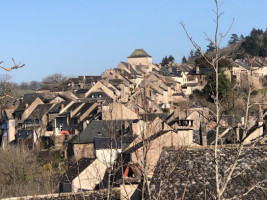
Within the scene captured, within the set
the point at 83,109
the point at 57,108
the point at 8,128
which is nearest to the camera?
the point at 83,109

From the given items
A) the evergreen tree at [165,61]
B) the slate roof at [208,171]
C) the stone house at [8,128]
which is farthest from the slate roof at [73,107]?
the evergreen tree at [165,61]

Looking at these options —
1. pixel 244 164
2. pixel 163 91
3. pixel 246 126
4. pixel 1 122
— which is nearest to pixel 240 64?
pixel 163 91

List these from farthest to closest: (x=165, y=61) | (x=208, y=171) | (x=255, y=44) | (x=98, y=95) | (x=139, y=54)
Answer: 1. (x=165, y=61)
2. (x=139, y=54)
3. (x=255, y=44)
4. (x=98, y=95)
5. (x=208, y=171)

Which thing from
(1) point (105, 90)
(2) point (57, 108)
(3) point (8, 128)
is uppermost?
(1) point (105, 90)

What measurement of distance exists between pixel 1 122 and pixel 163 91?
16.6 metres

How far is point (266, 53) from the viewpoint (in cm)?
8219

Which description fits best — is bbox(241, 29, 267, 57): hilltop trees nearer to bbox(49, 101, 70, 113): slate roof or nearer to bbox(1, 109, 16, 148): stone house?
bbox(49, 101, 70, 113): slate roof

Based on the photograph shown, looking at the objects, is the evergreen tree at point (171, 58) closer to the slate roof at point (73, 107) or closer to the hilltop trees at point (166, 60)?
the hilltop trees at point (166, 60)

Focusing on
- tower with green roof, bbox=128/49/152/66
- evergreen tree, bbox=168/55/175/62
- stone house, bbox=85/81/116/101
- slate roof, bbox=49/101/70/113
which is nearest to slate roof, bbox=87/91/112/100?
stone house, bbox=85/81/116/101

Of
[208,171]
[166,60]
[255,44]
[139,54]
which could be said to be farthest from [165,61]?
[208,171]

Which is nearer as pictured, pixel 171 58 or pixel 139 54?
pixel 139 54

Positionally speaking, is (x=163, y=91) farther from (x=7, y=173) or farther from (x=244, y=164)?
(x=244, y=164)

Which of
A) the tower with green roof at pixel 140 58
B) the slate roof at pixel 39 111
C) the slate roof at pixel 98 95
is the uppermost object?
the tower with green roof at pixel 140 58

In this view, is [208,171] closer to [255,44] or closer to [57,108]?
[57,108]
